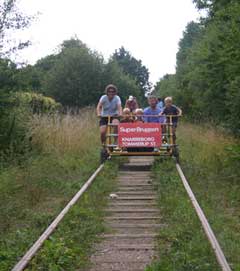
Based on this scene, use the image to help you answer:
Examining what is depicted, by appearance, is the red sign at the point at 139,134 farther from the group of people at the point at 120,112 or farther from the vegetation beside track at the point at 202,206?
the vegetation beside track at the point at 202,206

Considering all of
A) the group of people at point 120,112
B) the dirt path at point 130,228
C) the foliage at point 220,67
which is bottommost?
the dirt path at point 130,228

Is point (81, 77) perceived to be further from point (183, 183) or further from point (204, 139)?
point (183, 183)

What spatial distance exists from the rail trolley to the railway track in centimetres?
182

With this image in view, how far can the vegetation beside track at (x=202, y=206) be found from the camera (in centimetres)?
582

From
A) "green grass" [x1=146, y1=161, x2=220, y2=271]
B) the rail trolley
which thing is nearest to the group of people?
the rail trolley

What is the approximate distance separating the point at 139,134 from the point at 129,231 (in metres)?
6.18

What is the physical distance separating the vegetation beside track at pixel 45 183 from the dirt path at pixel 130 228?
0.25m

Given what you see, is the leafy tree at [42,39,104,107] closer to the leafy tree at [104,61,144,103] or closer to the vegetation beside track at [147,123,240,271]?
the leafy tree at [104,61,144,103]

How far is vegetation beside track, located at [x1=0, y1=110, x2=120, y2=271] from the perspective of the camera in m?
6.86

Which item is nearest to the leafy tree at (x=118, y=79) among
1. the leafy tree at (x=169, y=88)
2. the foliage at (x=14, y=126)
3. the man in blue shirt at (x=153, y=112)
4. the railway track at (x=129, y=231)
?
the leafy tree at (x=169, y=88)

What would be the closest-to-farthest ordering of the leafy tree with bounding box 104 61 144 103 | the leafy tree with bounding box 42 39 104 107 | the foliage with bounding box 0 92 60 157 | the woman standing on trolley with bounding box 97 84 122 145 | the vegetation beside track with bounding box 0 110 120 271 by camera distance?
1. the vegetation beside track with bounding box 0 110 120 271
2. the foliage with bounding box 0 92 60 157
3. the woman standing on trolley with bounding box 97 84 122 145
4. the leafy tree with bounding box 42 39 104 107
5. the leafy tree with bounding box 104 61 144 103

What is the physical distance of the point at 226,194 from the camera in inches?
393

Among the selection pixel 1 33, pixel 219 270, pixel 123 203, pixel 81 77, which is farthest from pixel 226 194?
pixel 81 77

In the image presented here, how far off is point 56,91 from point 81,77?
2.32 meters
